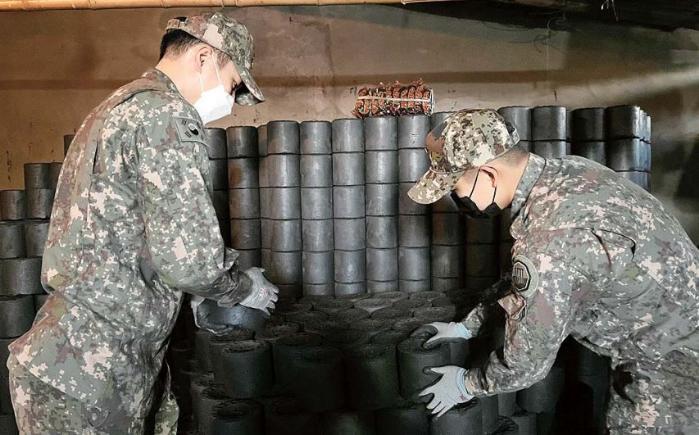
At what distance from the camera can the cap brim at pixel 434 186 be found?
1894 mm

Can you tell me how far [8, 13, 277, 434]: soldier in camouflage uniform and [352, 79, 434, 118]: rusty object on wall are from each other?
229cm

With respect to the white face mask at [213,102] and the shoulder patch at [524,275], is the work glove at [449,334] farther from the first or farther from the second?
the white face mask at [213,102]

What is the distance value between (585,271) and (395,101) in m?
2.46

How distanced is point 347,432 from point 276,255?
163 cm

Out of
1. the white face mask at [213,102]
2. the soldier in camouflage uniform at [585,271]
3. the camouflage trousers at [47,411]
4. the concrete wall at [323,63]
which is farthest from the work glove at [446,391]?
the concrete wall at [323,63]

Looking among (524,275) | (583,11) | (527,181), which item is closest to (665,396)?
(524,275)

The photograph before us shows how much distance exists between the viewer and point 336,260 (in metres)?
3.81

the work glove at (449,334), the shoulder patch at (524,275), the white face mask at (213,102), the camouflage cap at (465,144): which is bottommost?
the work glove at (449,334)

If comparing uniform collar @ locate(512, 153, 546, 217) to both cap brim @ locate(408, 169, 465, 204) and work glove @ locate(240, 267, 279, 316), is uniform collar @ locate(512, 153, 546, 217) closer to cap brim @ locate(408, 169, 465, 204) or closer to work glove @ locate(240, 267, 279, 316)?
cap brim @ locate(408, 169, 465, 204)

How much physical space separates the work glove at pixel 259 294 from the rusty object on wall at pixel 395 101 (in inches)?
76.4

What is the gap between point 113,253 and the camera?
1.70 m

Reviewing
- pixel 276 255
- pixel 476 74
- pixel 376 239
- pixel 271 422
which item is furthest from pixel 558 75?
pixel 271 422

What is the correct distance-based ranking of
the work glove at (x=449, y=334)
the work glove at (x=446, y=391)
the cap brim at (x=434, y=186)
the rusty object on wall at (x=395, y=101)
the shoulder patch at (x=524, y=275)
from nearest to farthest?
the shoulder patch at (x=524, y=275)
the cap brim at (x=434, y=186)
the work glove at (x=446, y=391)
the work glove at (x=449, y=334)
the rusty object on wall at (x=395, y=101)

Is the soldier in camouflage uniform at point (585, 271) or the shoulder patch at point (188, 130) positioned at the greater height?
the shoulder patch at point (188, 130)
